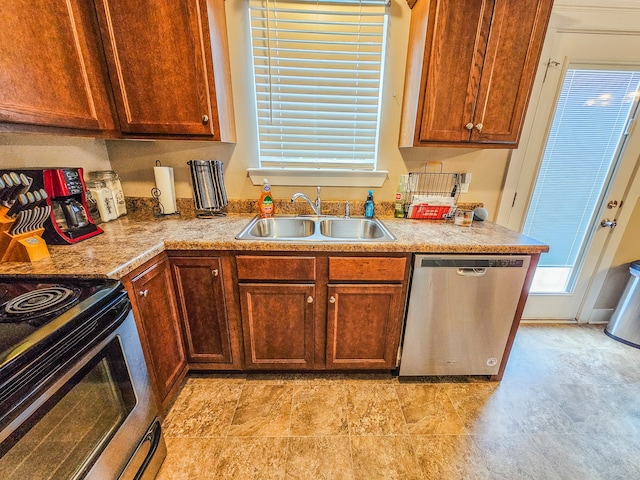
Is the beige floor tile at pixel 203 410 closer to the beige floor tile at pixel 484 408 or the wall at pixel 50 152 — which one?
the beige floor tile at pixel 484 408

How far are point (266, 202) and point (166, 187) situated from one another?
2.26 ft

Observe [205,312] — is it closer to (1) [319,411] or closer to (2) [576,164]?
(1) [319,411]

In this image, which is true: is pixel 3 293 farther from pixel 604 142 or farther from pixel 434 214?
pixel 604 142

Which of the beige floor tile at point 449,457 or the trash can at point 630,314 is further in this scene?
the trash can at point 630,314

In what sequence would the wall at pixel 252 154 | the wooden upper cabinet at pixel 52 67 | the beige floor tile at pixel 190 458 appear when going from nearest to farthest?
the wooden upper cabinet at pixel 52 67, the beige floor tile at pixel 190 458, the wall at pixel 252 154

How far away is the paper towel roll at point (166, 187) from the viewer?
5.72 feet

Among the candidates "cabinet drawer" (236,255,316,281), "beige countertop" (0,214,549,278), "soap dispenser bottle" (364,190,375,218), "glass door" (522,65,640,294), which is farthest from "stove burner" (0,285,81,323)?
"glass door" (522,65,640,294)

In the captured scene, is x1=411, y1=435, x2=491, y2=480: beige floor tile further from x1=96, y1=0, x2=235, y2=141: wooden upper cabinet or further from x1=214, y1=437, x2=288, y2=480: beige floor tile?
x1=96, y1=0, x2=235, y2=141: wooden upper cabinet

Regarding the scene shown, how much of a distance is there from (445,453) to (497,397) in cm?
57

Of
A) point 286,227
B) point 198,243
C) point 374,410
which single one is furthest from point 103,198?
point 374,410

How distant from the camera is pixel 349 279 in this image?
144 centimetres

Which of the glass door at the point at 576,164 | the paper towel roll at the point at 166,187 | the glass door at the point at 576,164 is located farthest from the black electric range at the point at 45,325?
the glass door at the point at 576,164

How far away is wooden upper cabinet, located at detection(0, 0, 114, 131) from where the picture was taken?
1.00 m

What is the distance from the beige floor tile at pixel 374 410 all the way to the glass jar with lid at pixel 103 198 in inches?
75.0
